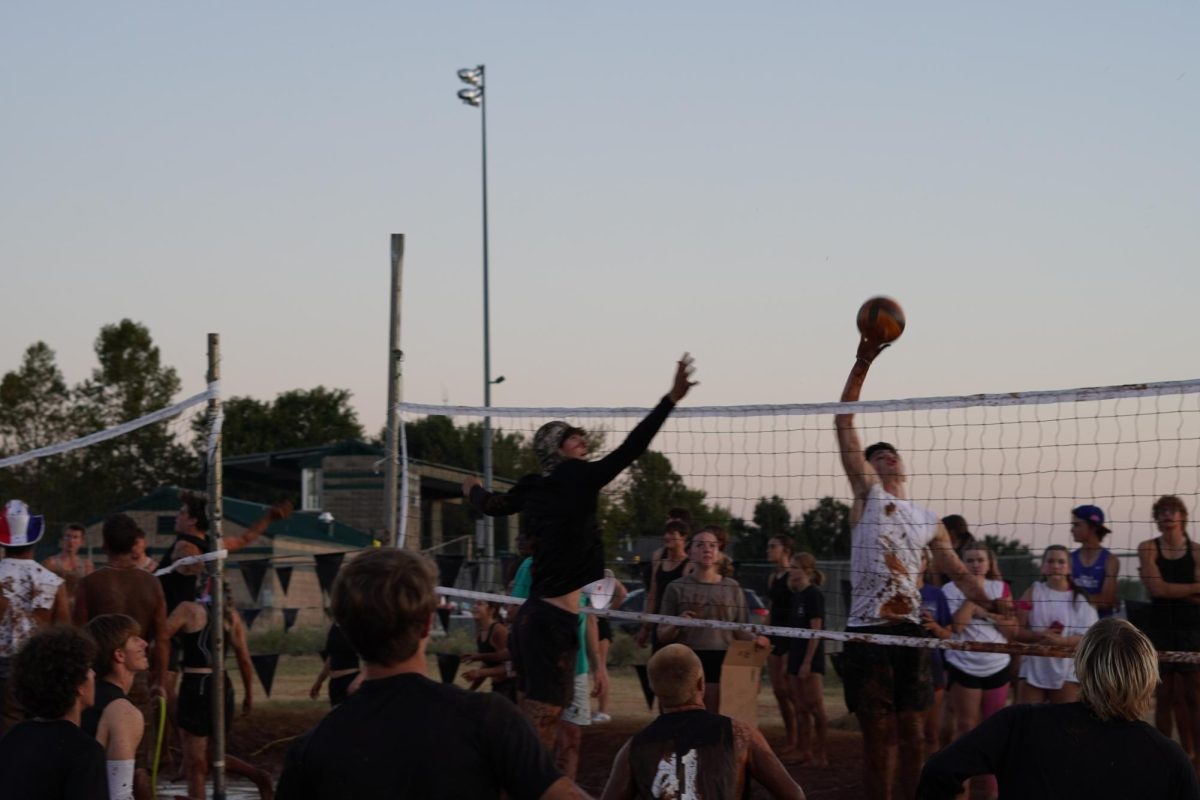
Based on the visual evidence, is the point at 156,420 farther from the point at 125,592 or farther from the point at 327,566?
the point at 327,566

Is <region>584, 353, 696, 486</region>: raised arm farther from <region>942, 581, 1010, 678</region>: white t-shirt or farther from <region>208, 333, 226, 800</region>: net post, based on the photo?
<region>942, 581, 1010, 678</region>: white t-shirt

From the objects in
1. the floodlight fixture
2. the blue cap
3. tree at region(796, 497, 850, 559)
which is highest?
the floodlight fixture

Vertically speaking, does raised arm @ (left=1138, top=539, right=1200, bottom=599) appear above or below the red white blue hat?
below

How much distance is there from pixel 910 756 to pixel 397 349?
412 cm

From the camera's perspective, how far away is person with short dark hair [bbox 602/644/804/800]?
194 inches

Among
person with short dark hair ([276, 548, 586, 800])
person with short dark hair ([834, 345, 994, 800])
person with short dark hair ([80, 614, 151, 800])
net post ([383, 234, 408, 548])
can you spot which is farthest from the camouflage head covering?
person with short dark hair ([276, 548, 586, 800])

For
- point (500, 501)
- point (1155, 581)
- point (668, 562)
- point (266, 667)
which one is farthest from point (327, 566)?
point (1155, 581)

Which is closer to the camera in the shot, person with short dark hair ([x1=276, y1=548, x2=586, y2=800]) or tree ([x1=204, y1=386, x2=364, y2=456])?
person with short dark hair ([x1=276, y1=548, x2=586, y2=800])

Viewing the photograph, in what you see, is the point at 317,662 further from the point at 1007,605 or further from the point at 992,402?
the point at 992,402

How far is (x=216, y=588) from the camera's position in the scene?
8.45 m

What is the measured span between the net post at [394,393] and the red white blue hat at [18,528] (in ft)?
7.22

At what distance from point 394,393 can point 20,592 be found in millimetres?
2637

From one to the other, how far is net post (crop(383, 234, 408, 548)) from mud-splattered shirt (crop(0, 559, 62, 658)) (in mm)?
2186

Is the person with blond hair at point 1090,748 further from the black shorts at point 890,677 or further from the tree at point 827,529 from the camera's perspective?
the tree at point 827,529
